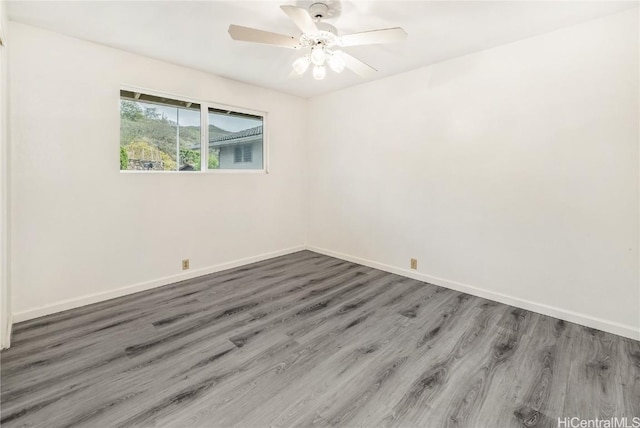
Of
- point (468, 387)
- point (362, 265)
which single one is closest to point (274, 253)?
point (362, 265)

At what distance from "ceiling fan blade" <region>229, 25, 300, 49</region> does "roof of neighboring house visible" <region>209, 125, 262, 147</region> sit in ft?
6.34

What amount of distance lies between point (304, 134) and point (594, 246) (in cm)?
371

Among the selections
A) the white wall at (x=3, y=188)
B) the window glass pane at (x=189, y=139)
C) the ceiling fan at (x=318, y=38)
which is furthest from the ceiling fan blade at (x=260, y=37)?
the window glass pane at (x=189, y=139)

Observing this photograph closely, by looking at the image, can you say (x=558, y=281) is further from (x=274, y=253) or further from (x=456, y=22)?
(x=274, y=253)

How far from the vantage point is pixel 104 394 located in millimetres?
1684

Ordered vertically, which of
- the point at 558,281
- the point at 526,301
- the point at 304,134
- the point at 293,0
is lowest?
the point at 526,301

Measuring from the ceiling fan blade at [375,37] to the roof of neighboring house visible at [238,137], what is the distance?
7.50 ft

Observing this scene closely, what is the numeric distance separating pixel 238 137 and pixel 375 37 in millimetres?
2545

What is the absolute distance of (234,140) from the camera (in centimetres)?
404

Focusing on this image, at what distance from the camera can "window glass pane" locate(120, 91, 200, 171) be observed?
3068 mm

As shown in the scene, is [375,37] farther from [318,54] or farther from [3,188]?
[3,188]

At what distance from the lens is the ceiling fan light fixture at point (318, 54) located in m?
2.12

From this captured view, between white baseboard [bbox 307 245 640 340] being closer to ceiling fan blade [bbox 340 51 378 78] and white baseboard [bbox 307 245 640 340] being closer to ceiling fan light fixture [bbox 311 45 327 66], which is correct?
ceiling fan blade [bbox 340 51 378 78]

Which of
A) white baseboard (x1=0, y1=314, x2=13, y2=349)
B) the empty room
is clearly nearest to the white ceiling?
the empty room
